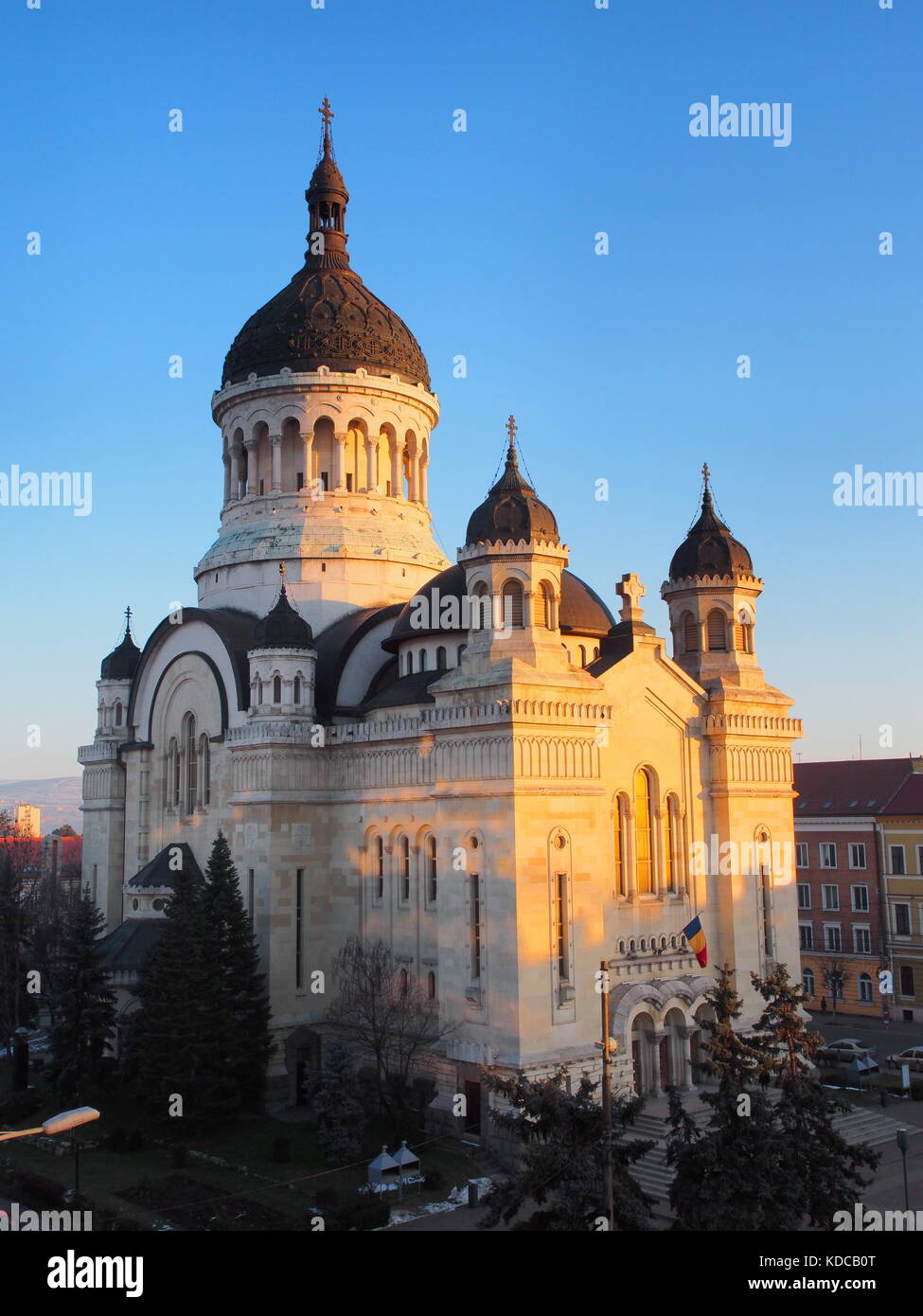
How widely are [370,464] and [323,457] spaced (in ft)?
5.67

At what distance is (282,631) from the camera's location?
3681 centimetres

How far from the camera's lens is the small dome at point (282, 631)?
36.7m

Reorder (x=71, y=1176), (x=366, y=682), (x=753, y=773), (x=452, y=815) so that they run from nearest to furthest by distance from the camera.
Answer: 1. (x=71, y=1176)
2. (x=452, y=815)
3. (x=753, y=773)
4. (x=366, y=682)

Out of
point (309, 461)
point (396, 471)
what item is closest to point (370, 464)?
point (396, 471)

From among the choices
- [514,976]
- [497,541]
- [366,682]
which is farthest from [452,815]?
[366,682]

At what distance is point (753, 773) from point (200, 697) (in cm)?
1804

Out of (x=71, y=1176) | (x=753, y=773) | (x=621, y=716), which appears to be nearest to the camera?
(x=71, y=1176)

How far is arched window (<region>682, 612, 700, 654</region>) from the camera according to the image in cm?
3738

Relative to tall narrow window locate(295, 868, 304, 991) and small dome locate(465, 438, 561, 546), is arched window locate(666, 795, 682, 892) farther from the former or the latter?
tall narrow window locate(295, 868, 304, 991)

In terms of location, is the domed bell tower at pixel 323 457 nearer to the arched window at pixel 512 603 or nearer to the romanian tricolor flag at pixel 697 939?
the arched window at pixel 512 603

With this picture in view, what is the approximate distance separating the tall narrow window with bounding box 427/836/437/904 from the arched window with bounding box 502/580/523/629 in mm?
6693

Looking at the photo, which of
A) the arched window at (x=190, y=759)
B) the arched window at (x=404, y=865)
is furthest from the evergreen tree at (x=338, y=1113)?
the arched window at (x=190, y=759)

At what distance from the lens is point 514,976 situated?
94.2 feet
